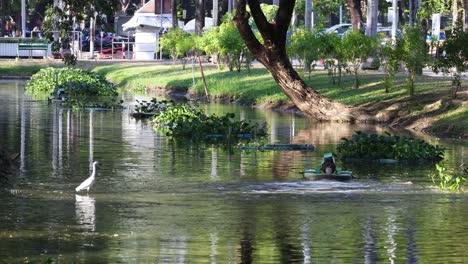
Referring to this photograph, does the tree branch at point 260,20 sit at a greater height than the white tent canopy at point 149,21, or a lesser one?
lesser

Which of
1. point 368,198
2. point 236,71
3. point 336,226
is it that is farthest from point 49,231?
point 236,71

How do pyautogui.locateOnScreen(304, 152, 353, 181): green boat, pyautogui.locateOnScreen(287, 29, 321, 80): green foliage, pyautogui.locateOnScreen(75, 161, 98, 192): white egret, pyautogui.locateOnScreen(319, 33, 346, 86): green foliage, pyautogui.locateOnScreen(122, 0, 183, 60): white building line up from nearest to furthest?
pyautogui.locateOnScreen(75, 161, 98, 192): white egret → pyautogui.locateOnScreen(304, 152, 353, 181): green boat → pyautogui.locateOnScreen(319, 33, 346, 86): green foliage → pyautogui.locateOnScreen(287, 29, 321, 80): green foliage → pyautogui.locateOnScreen(122, 0, 183, 60): white building

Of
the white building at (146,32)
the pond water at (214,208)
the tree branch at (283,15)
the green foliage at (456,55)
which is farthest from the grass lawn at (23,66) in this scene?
the pond water at (214,208)

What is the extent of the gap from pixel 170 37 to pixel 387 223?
146ft

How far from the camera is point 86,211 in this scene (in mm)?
20016

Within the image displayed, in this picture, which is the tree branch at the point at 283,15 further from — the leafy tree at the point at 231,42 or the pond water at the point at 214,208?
the leafy tree at the point at 231,42

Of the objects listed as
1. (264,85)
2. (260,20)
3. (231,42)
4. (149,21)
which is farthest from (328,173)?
(149,21)

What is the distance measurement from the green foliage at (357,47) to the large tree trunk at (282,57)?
19.0 ft

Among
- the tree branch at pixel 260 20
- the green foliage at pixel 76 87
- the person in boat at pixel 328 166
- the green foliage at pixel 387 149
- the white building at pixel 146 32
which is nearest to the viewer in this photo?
the person in boat at pixel 328 166

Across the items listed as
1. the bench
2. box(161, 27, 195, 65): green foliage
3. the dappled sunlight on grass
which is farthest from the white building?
box(161, 27, 195, 65): green foliage

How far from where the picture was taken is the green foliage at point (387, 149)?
27.7m

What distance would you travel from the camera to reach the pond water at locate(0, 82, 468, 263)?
16625 millimetres

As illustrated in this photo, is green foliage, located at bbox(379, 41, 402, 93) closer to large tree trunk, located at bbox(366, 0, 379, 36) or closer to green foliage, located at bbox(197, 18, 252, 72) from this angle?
large tree trunk, located at bbox(366, 0, 379, 36)

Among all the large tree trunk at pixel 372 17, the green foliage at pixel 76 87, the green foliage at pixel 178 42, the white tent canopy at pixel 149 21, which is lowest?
the green foliage at pixel 76 87
